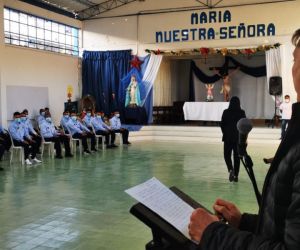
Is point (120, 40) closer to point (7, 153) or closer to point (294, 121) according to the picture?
point (7, 153)

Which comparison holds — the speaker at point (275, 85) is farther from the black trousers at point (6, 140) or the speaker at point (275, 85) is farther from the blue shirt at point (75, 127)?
the black trousers at point (6, 140)

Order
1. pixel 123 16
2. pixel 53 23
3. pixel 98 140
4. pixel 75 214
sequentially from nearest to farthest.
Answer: pixel 75 214 < pixel 98 140 < pixel 53 23 < pixel 123 16

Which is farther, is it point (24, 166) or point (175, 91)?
point (175, 91)

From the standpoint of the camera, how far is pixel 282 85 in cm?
1227

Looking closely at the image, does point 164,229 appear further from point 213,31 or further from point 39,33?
point 213,31

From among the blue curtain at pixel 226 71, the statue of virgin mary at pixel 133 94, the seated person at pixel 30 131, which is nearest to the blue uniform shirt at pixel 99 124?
the seated person at pixel 30 131

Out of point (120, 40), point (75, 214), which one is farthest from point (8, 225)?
point (120, 40)

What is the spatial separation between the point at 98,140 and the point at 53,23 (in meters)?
4.68

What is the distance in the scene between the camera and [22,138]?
320 inches

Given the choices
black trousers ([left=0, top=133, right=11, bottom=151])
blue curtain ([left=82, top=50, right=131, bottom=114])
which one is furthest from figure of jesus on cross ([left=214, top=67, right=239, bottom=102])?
black trousers ([left=0, top=133, right=11, bottom=151])

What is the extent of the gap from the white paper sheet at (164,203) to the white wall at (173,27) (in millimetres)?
11071

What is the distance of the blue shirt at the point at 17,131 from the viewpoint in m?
8.06

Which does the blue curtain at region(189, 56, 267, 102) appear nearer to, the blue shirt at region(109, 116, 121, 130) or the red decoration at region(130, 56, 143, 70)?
the red decoration at region(130, 56, 143, 70)

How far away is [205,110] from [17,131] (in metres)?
7.12
